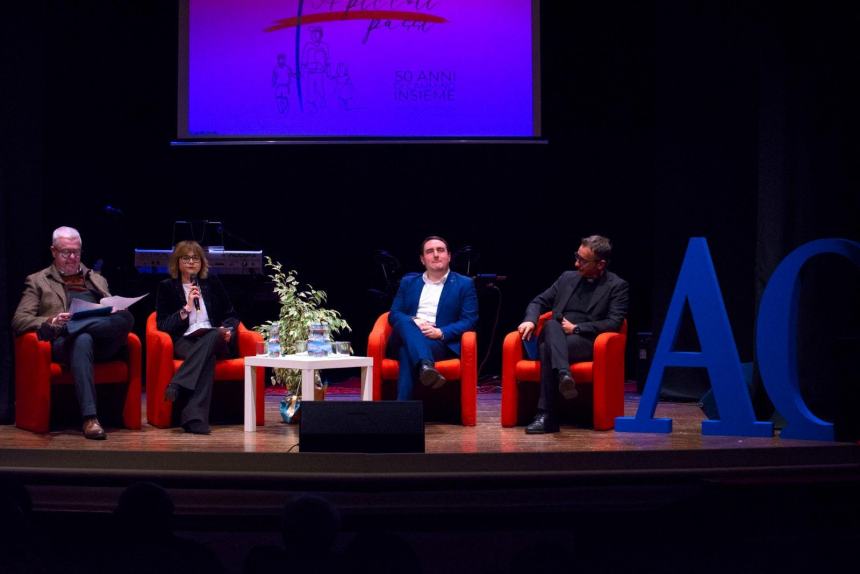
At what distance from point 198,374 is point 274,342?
45 centimetres

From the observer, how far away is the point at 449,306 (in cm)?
571

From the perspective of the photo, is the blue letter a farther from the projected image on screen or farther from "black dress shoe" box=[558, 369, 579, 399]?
the projected image on screen

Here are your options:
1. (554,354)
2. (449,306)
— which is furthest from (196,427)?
(554,354)

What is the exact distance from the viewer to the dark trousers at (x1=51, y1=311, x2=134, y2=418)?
16.3 feet

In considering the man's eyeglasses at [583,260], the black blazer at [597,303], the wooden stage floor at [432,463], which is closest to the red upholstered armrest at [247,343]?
the black blazer at [597,303]

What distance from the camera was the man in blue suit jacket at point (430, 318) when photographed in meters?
5.32

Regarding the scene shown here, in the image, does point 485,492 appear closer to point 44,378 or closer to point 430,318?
point 44,378

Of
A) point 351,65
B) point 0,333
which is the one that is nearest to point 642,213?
point 351,65

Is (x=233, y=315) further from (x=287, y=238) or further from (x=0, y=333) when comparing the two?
(x=287, y=238)

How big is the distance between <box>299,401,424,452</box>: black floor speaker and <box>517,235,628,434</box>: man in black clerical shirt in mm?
2106

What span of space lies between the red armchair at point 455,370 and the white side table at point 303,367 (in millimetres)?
160

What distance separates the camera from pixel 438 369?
5.43 m

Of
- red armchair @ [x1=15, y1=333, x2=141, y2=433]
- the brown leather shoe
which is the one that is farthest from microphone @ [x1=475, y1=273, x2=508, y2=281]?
the brown leather shoe

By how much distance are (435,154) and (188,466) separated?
599 cm
